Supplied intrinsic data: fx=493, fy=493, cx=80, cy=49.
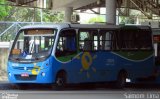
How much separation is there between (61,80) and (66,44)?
151cm

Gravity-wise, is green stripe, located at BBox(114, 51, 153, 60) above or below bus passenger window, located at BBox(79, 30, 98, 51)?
below

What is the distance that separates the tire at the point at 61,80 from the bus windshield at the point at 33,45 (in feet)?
3.90

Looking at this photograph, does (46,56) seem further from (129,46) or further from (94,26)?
(129,46)

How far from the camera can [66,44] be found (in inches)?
809

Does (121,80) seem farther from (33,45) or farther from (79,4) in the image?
(79,4)

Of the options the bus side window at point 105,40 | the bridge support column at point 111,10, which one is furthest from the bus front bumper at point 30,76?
the bridge support column at point 111,10

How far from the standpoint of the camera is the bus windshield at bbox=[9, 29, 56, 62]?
19875 millimetres

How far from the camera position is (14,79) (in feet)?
67.1

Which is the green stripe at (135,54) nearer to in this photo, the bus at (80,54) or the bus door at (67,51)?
the bus at (80,54)

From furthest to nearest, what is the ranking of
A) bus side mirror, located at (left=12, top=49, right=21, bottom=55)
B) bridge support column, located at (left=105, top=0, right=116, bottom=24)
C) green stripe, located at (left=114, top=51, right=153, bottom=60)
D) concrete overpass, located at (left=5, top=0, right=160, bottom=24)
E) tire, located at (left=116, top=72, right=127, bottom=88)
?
concrete overpass, located at (left=5, top=0, right=160, bottom=24), bridge support column, located at (left=105, top=0, right=116, bottom=24), green stripe, located at (left=114, top=51, right=153, bottom=60), tire, located at (left=116, top=72, right=127, bottom=88), bus side mirror, located at (left=12, top=49, right=21, bottom=55)

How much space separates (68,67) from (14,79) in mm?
2299

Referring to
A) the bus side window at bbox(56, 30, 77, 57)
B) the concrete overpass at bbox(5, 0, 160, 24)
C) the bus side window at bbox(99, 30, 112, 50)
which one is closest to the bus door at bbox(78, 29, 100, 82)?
the bus side window at bbox(99, 30, 112, 50)

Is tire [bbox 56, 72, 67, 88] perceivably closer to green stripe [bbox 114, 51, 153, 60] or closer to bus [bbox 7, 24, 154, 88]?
bus [bbox 7, 24, 154, 88]

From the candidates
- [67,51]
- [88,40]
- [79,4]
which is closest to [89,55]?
[88,40]
